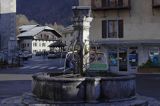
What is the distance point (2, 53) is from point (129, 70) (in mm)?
19900

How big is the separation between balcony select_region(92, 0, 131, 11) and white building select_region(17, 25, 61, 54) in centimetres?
6228

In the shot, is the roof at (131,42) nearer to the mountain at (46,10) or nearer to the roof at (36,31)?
the roof at (36,31)

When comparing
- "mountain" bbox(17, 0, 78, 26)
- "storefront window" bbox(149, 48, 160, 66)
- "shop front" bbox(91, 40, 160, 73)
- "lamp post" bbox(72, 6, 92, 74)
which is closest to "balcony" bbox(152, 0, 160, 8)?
"shop front" bbox(91, 40, 160, 73)

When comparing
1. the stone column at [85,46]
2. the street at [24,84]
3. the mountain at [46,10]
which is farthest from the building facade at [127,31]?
the mountain at [46,10]

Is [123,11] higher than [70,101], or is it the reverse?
[123,11]

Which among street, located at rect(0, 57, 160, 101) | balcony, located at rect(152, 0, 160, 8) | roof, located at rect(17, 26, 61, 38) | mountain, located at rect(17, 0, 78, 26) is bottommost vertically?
street, located at rect(0, 57, 160, 101)

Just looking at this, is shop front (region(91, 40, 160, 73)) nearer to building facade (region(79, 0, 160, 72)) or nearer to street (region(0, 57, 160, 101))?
building facade (region(79, 0, 160, 72))

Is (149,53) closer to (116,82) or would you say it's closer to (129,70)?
(129,70)

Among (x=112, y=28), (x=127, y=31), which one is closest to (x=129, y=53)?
(x=127, y=31)

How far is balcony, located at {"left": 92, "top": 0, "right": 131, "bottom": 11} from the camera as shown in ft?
123

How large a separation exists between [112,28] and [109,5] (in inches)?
89.9

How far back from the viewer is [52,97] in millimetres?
11742

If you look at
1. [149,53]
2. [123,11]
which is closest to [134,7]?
[123,11]

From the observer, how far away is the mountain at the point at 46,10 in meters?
120
